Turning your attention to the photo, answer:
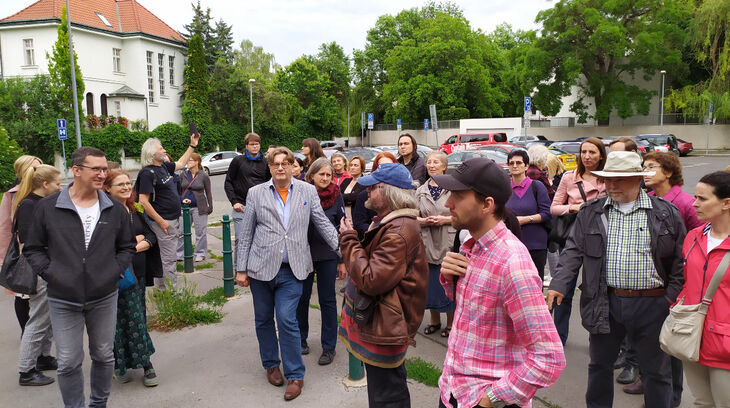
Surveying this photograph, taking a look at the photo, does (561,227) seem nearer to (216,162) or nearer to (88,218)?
(88,218)

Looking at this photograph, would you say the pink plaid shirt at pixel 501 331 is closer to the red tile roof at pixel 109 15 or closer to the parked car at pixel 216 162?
the parked car at pixel 216 162

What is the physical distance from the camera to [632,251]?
10.9ft

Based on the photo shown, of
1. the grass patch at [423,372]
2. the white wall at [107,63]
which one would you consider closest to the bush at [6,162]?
the white wall at [107,63]

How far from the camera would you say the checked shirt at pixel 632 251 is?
330 centimetres

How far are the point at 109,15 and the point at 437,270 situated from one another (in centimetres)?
4763

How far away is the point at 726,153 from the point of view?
3766 centimetres

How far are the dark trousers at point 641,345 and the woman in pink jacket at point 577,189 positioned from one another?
139 centimetres

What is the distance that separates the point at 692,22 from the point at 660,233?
142 ft

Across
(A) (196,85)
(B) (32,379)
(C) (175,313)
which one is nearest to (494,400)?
(B) (32,379)

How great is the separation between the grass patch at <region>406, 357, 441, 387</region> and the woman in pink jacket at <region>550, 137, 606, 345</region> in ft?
4.19

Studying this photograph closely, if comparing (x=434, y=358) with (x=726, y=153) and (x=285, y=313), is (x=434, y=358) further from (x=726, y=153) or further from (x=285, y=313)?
(x=726, y=153)

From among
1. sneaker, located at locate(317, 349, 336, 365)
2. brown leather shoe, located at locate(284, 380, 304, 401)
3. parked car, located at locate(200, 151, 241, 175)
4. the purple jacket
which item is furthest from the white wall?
the purple jacket

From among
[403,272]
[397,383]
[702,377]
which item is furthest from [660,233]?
[397,383]

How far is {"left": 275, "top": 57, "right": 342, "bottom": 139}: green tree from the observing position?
51906 mm
